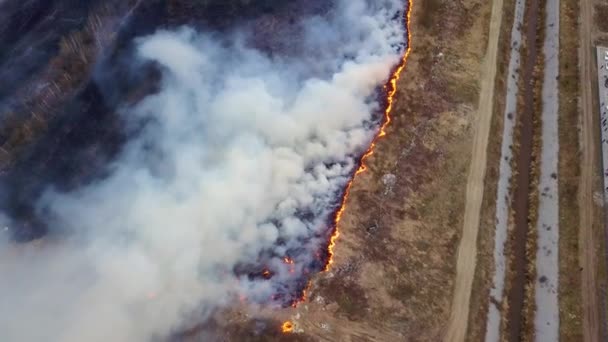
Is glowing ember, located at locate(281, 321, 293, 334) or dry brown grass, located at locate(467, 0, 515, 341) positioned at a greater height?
dry brown grass, located at locate(467, 0, 515, 341)

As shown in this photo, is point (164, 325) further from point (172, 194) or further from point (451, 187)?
point (451, 187)

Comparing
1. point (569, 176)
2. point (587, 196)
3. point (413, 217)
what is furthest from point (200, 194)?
point (587, 196)

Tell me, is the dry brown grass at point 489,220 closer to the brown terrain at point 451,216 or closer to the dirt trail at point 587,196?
the brown terrain at point 451,216

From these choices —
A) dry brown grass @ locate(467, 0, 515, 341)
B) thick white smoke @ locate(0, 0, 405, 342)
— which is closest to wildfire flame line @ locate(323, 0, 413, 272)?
thick white smoke @ locate(0, 0, 405, 342)

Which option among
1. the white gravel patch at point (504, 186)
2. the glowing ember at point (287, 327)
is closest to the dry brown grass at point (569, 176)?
the white gravel patch at point (504, 186)

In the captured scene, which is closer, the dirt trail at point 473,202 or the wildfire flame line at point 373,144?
the dirt trail at point 473,202

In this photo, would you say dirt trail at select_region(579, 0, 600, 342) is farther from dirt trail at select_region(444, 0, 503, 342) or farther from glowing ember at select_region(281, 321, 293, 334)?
glowing ember at select_region(281, 321, 293, 334)

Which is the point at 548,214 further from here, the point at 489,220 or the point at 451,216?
the point at 451,216
